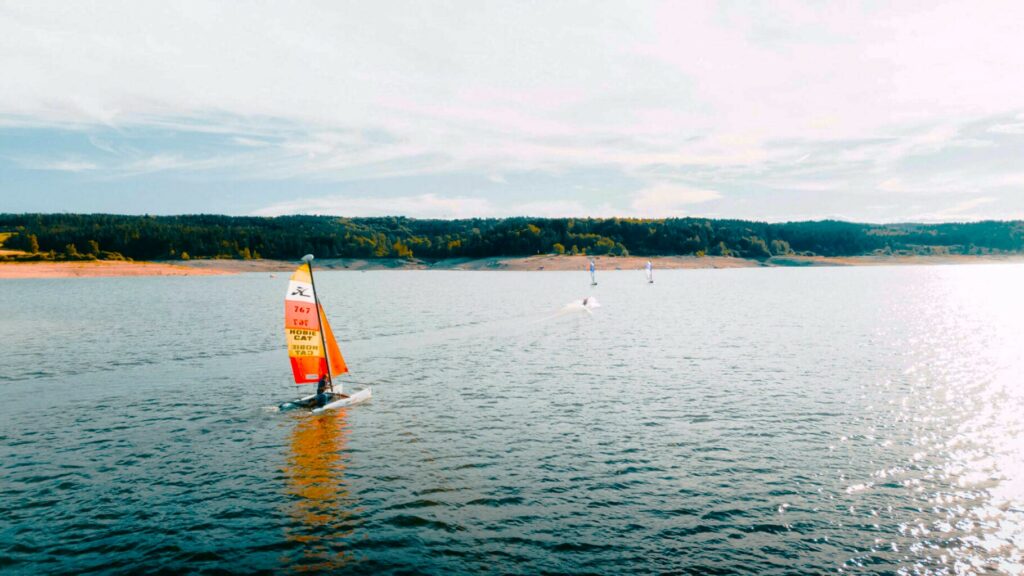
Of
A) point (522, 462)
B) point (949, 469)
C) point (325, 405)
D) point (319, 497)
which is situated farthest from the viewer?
point (325, 405)

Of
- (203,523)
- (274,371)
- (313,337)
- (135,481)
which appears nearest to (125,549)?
(203,523)

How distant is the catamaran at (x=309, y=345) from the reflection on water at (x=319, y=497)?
3786 millimetres

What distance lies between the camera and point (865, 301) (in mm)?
116062

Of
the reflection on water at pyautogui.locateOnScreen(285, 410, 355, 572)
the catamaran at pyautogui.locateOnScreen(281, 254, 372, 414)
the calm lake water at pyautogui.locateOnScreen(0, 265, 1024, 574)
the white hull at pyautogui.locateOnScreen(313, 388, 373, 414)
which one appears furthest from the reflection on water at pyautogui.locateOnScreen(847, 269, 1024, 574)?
the catamaran at pyautogui.locateOnScreen(281, 254, 372, 414)

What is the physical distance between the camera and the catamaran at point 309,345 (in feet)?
121

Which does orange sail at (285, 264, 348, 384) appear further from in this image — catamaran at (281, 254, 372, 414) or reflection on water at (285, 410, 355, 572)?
reflection on water at (285, 410, 355, 572)

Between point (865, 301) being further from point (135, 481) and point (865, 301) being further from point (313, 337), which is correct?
point (135, 481)

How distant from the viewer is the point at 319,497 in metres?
23.2

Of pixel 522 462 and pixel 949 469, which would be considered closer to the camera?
pixel 949 469

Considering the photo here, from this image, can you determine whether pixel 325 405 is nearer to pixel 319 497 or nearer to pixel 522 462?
pixel 319 497

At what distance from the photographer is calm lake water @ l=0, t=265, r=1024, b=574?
1917 cm

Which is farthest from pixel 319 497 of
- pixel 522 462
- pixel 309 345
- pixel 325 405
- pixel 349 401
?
pixel 309 345

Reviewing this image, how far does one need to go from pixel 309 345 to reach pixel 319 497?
1638cm

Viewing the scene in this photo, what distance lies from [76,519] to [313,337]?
18.2 m
